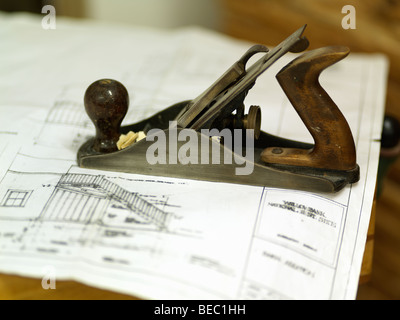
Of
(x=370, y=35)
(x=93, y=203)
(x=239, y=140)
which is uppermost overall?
(x=370, y=35)

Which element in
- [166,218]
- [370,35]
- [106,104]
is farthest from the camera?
[370,35]

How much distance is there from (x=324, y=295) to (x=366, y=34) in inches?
55.2

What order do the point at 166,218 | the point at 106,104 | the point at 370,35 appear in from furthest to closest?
the point at 370,35 < the point at 106,104 < the point at 166,218

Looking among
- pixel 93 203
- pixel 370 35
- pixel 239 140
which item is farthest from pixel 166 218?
pixel 370 35

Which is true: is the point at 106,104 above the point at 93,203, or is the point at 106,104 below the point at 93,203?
above

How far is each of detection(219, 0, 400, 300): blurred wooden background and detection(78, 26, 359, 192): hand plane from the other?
0.93 metres

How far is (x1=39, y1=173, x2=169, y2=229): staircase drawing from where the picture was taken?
1052 millimetres

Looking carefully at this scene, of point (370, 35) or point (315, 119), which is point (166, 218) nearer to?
point (315, 119)

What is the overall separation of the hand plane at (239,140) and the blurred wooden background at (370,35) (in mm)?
926

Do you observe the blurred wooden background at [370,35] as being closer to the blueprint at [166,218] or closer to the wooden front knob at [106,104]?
the blueprint at [166,218]

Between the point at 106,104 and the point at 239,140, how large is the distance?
0.33 metres

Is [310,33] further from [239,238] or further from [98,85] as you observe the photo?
[239,238]

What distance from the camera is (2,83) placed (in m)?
1.64

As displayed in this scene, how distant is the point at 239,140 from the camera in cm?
120
